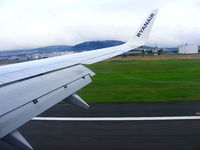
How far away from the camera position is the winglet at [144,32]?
22.9 feet

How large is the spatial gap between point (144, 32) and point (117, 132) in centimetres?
390

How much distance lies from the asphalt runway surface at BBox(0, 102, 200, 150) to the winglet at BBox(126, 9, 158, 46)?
8.37 feet

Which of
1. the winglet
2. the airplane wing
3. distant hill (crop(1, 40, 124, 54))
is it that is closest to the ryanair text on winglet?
the winglet

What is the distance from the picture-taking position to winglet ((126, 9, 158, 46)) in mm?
6984

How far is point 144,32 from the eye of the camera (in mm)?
7371

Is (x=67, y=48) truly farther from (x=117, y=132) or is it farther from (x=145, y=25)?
(x=117, y=132)

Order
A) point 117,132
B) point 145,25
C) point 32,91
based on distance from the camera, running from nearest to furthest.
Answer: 1. point 32,91
2. point 117,132
3. point 145,25

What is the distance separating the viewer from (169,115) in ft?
16.9

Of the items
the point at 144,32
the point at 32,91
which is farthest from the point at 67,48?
the point at 32,91

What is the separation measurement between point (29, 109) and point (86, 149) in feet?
5.38

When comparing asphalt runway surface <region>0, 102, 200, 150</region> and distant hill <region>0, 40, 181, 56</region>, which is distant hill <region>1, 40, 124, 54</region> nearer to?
distant hill <region>0, 40, 181, 56</region>

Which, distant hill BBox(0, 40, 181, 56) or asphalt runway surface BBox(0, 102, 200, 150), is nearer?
asphalt runway surface BBox(0, 102, 200, 150)

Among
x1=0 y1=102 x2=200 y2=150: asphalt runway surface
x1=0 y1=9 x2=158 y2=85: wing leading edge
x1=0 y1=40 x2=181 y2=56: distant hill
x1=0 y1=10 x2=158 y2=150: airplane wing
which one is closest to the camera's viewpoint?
x1=0 y1=10 x2=158 y2=150: airplane wing

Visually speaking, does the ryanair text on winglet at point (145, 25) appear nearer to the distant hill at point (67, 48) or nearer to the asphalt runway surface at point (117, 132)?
the distant hill at point (67, 48)
